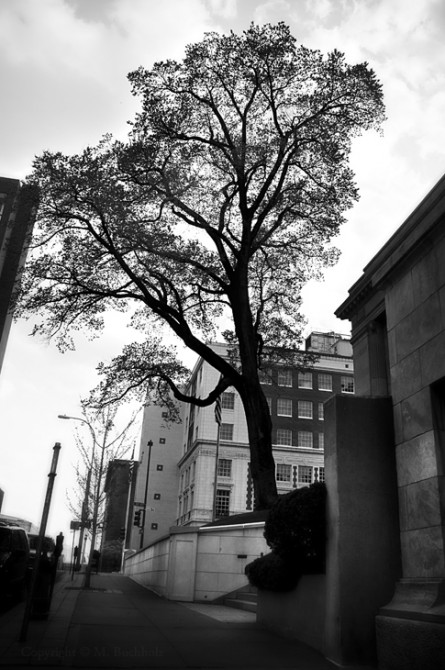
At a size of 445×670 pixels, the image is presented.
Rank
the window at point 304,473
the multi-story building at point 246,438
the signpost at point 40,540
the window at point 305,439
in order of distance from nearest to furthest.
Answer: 1. the signpost at point 40,540
2. the multi-story building at point 246,438
3. the window at point 304,473
4. the window at point 305,439

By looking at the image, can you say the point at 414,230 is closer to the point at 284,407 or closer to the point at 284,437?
the point at 284,437

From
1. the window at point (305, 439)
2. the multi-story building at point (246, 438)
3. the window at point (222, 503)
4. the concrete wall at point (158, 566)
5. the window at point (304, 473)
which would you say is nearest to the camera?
the concrete wall at point (158, 566)

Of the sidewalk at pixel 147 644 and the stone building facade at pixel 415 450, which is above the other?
the stone building facade at pixel 415 450

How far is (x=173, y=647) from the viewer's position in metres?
8.69

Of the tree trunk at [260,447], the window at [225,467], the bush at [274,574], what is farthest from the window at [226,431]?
the bush at [274,574]

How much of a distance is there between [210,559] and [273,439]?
43.5 metres

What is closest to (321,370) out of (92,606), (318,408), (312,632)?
(318,408)

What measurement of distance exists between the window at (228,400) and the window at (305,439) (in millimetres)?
8327

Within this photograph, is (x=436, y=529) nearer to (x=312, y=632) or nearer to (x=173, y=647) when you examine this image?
(x=312, y=632)

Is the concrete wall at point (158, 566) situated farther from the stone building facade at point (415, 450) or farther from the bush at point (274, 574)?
the stone building facade at point (415, 450)

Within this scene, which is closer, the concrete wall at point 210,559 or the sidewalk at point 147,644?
the sidewalk at point 147,644

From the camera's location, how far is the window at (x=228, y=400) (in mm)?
65312

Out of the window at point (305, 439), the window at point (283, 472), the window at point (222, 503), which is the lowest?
the window at point (222, 503)

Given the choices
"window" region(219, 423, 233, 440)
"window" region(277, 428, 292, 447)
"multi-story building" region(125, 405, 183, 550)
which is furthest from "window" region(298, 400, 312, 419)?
"multi-story building" region(125, 405, 183, 550)
